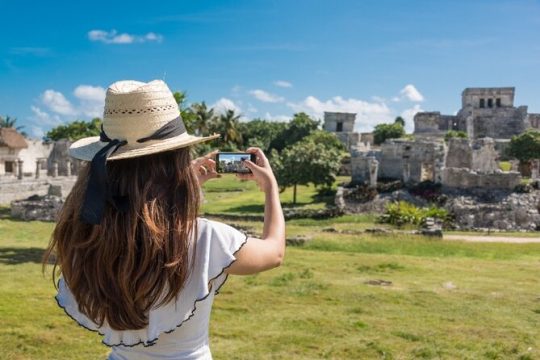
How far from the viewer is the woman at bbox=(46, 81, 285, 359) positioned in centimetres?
249

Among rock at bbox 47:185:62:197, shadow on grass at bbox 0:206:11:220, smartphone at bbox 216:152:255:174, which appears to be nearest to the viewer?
smartphone at bbox 216:152:255:174

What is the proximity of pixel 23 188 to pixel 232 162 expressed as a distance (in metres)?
34.0

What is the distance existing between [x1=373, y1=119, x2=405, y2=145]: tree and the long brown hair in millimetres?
65852

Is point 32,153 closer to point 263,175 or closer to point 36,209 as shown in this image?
point 36,209

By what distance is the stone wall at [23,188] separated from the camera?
32.6 m

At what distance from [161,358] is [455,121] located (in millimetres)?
81681

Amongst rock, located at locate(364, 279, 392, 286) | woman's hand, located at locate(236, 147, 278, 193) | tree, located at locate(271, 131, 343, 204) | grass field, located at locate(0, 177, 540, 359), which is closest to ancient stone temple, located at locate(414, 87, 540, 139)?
tree, located at locate(271, 131, 343, 204)

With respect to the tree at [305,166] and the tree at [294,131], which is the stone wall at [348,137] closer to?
the tree at [294,131]

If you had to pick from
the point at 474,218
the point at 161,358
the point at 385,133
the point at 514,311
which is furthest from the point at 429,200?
the point at 385,133

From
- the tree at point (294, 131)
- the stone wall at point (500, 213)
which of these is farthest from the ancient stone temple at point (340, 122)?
the stone wall at point (500, 213)

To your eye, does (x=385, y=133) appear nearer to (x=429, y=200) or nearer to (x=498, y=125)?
(x=498, y=125)

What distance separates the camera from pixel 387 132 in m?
67.6

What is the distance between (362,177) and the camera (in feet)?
120

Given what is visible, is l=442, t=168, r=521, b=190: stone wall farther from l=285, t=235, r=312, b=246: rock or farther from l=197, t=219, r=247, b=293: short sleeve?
l=197, t=219, r=247, b=293: short sleeve
